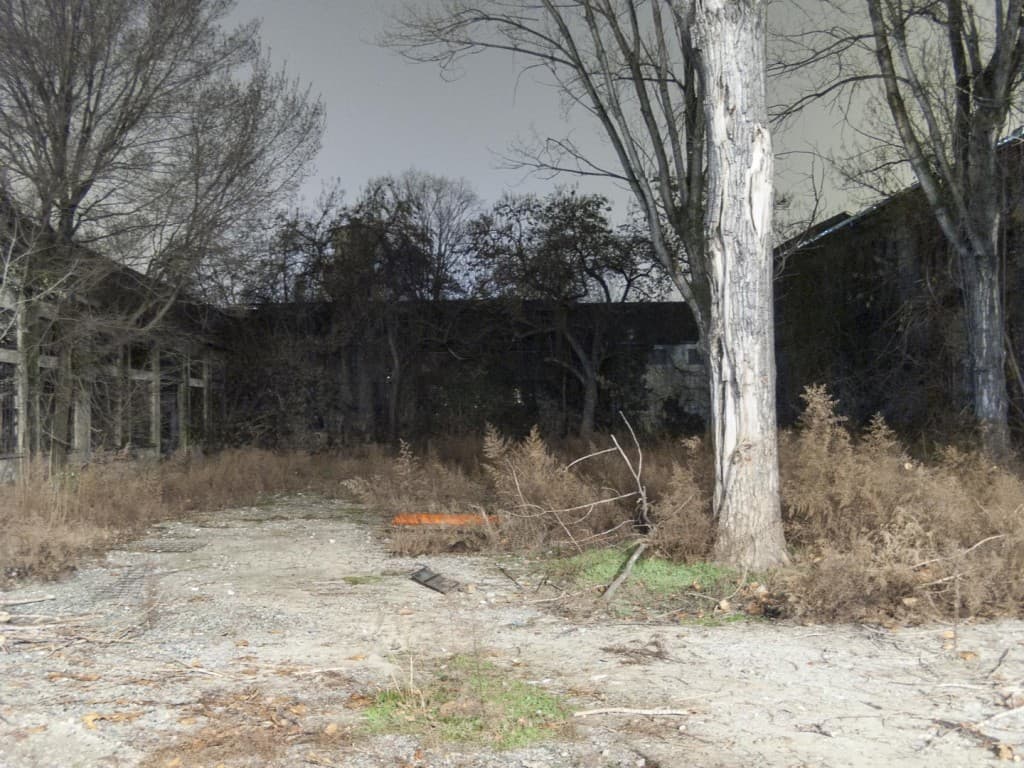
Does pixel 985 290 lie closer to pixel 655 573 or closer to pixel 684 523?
pixel 684 523

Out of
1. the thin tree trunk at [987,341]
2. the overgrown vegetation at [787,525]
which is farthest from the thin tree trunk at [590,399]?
the thin tree trunk at [987,341]

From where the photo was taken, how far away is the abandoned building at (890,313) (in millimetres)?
13094

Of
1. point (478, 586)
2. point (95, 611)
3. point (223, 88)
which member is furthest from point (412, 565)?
point (223, 88)

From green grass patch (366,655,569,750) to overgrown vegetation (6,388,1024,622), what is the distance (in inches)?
89.7

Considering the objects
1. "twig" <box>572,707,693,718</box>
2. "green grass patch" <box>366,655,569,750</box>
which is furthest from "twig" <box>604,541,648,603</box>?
"twig" <box>572,707,693,718</box>

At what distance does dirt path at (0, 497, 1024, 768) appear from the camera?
3578 millimetres

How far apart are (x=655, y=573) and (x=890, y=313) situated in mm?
12660

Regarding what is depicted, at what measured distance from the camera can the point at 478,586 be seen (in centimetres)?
706

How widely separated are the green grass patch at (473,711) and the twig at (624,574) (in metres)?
1.93

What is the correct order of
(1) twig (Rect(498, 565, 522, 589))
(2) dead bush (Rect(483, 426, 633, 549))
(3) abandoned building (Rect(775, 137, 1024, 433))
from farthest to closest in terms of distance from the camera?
(3) abandoned building (Rect(775, 137, 1024, 433)) < (2) dead bush (Rect(483, 426, 633, 549)) < (1) twig (Rect(498, 565, 522, 589))

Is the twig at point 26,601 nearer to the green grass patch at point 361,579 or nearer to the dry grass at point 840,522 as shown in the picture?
the green grass patch at point 361,579

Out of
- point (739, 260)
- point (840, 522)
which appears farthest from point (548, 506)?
point (739, 260)

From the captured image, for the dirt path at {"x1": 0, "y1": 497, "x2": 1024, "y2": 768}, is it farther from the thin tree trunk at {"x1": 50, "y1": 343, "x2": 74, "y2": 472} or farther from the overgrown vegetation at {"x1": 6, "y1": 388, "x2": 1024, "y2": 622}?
the thin tree trunk at {"x1": 50, "y1": 343, "x2": 74, "y2": 472}

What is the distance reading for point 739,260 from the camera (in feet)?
22.4
